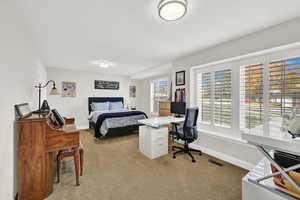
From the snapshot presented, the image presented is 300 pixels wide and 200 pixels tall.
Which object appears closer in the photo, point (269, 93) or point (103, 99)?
point (269, 93)

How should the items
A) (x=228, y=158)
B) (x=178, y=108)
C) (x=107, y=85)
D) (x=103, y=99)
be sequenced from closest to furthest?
(x=228, y=158), (x=178, y=108), (x=103, y=99), (x=107, y=85)

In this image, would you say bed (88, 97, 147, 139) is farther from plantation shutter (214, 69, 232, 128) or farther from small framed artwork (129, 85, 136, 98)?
plantation shutter (214, 69, 232, 128)

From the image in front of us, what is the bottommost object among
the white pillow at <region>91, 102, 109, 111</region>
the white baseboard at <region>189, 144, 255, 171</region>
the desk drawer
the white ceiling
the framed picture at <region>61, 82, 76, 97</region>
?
the white baseboard at <region>189, 144, 255, 171</region>

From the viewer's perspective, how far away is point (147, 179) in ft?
6.40

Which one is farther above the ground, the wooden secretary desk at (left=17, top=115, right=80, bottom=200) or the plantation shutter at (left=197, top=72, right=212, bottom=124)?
the plantation shutter at (left=197, top=72, right=212, bottom=124)

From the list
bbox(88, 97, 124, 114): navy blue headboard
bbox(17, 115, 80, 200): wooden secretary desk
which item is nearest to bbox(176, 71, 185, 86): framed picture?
bbox(17, 115, 80, 200): wooden secretary desk

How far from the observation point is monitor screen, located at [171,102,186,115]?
3.31m

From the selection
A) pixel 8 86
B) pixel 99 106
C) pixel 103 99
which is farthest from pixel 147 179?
pixel 103 99

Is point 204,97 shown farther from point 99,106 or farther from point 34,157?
point 99,106

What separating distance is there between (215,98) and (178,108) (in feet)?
3.09

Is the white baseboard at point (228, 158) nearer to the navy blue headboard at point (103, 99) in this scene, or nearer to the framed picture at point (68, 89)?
the navy blue headboard at point (103, 99)

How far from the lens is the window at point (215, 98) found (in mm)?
2646

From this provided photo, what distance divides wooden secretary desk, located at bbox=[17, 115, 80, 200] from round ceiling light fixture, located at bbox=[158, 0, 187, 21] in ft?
6.32

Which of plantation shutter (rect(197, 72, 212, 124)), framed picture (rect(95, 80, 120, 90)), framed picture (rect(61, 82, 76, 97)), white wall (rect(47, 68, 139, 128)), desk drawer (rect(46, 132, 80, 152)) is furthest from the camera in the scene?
framed picture (rect(95, 80, 120, 90))
